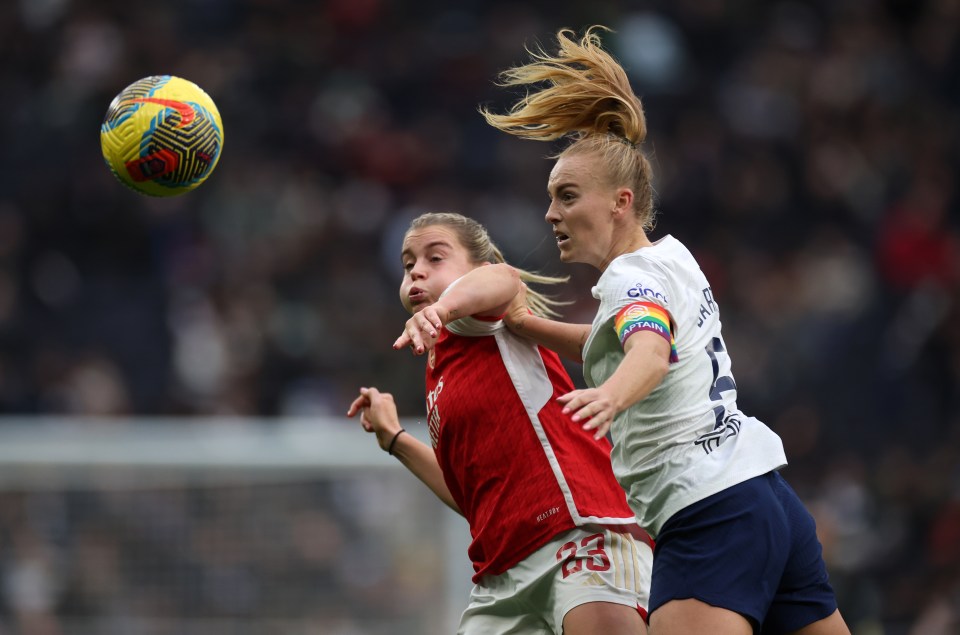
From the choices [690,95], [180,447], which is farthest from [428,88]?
[180,447]

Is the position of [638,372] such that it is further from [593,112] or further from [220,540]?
[220,540]

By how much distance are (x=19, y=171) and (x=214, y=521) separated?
547cm

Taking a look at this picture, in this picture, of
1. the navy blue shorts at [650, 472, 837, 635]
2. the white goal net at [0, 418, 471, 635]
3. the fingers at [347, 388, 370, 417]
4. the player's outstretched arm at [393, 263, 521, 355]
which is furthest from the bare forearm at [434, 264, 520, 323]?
the white goal net at [0, 418, 471, 635]

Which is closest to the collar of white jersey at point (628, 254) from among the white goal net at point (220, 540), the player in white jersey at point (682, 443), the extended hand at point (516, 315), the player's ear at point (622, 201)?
the player in white jersey at point (682, 443)

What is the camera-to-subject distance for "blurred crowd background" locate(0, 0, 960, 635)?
11.0m

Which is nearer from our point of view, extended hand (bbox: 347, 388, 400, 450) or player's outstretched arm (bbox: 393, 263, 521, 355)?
player's outstretched arm (bbox: 393, 263, 521, 355)

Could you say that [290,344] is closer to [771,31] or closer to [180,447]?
[180,447]

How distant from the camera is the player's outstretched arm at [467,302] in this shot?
3881 mm

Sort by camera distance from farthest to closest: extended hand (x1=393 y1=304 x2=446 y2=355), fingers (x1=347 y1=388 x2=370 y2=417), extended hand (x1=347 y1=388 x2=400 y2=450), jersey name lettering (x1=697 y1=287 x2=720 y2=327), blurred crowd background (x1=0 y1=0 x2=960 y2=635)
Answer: blurred crowd background (x1=0 y1=0 x2=960 y2=635)
extended hand (x1=347 y1=388 x2=400 y2=450)
fingers (x1=347 y1=388 x2=370 y2=417)
jersey name lettering (x1=697 y1=287 x2=720 y2=327)
extended hand (x1=393 y1=304 x2=446 y2=355)

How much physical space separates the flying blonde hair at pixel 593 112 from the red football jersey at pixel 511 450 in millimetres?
664

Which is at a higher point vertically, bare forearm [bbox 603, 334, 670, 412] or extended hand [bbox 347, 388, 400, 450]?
bare forearm [bbox 603, 334, 670, 412]

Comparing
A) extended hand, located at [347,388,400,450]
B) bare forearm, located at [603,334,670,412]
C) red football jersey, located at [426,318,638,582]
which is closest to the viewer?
bare forearm, located at [603,334,670,412]

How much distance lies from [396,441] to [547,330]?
0.75 metres

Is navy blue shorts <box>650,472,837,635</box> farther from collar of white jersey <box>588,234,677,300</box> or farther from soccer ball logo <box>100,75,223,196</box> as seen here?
soccer ball logo <box>100,75,223,196</box>
